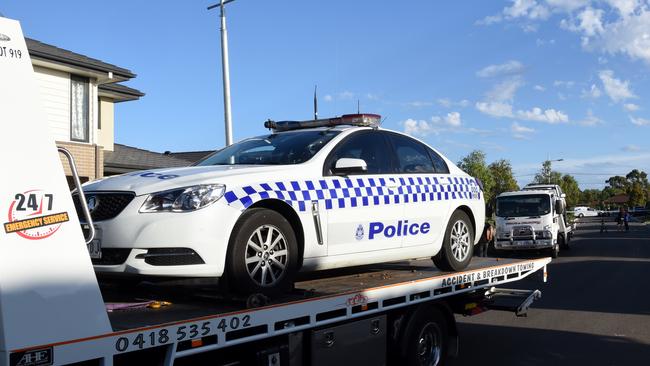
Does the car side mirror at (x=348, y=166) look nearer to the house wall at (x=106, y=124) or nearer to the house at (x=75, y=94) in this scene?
the house at (x=75, y=94)

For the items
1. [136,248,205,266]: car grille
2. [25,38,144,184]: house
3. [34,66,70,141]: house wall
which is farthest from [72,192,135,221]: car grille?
[34,66,70,141]: house wall

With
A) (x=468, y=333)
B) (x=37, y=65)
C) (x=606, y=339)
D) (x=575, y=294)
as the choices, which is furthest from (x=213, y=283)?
(x=37, y=65)

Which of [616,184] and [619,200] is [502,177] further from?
[616,184]

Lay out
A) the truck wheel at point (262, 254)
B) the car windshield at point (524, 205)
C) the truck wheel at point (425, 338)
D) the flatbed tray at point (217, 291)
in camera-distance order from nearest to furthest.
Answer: the flatbed tray at point (217, 291) < the truck wheel at point (262, 254) < the truck wheel at point (425, 338) < the car windshield at point (524, 205)

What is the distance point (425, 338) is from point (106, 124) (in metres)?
17.2

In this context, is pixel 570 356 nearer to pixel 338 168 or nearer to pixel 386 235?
pixel 386 235

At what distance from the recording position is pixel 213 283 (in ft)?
14.6

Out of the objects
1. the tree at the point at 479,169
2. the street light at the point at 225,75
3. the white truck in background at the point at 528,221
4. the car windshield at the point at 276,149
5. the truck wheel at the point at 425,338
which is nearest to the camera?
the car windshield at the point at 276,149

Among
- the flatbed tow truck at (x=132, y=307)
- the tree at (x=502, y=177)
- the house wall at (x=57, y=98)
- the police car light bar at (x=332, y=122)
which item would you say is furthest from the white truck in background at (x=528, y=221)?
the tree at (x=502, y=177)

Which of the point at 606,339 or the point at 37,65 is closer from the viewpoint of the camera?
the point at 606,339

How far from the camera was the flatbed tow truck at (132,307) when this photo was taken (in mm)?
2881

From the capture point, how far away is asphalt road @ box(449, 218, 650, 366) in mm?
7176

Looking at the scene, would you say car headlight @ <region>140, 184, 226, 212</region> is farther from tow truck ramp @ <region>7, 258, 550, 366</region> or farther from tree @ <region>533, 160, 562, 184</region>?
tree @ <region>533, 160, 562, 184</region>

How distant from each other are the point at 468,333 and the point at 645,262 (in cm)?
1204
